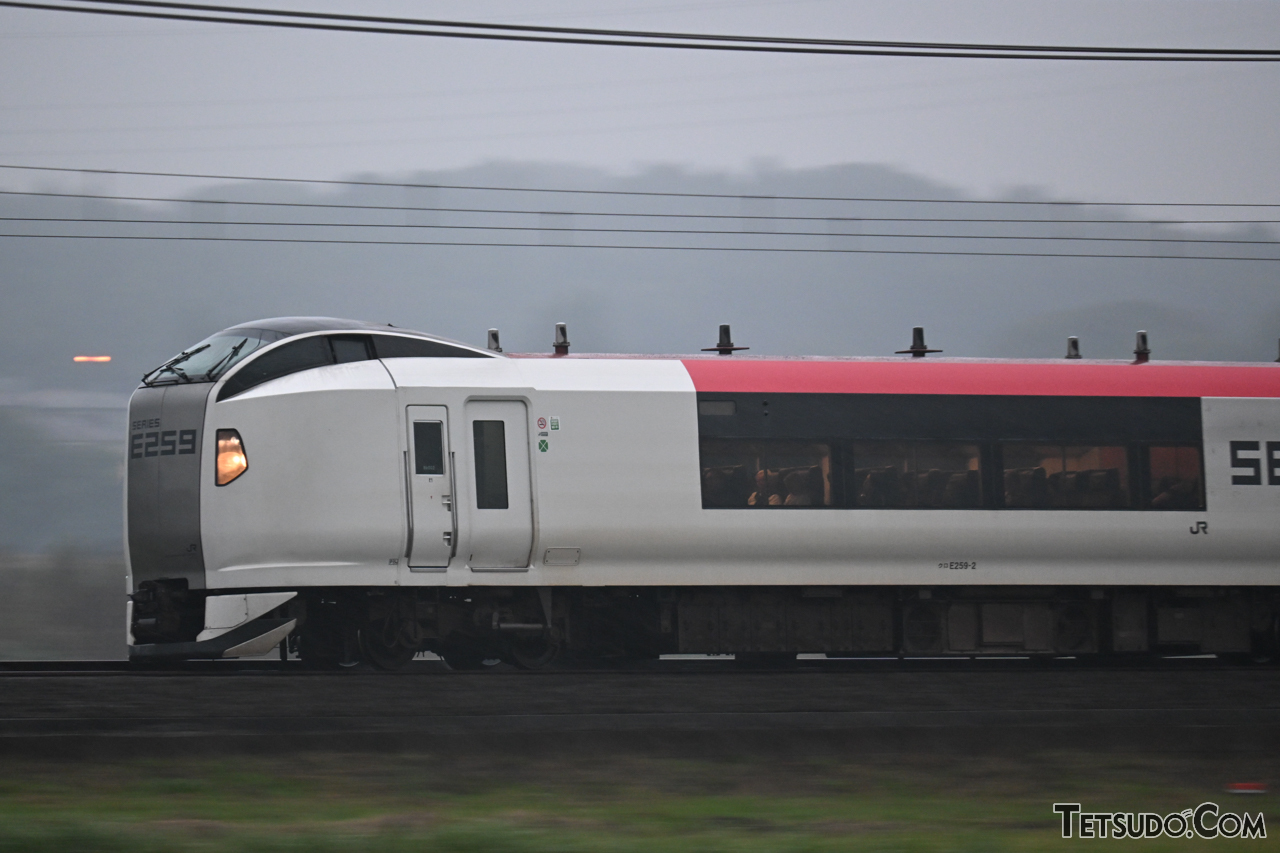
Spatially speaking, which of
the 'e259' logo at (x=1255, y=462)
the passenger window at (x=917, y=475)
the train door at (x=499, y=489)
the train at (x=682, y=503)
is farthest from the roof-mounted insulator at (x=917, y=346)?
the train door at (x=499, y=489)

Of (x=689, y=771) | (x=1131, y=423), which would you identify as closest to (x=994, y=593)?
(x=1131, y=423)

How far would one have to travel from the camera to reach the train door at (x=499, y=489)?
1061cm

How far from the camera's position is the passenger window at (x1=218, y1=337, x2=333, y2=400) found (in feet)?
33.7

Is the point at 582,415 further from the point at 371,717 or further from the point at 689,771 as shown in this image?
the point at 689,771

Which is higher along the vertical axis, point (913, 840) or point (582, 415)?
point (582, 415)

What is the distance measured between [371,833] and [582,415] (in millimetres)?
6184

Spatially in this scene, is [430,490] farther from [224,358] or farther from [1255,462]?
[1255,462]

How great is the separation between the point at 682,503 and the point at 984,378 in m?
3.55

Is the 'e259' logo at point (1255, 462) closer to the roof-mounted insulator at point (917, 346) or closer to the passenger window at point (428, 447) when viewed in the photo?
the roof-mounted insulator at point (917, 346)

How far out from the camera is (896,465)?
11.6m

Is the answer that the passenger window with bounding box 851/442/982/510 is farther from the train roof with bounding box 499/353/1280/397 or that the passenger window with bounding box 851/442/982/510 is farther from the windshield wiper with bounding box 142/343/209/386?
the windshield wiper with bounding box 142/343/209/386

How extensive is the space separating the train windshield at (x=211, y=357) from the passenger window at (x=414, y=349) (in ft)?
3.01

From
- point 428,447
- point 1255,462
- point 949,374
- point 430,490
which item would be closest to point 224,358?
point 428,447

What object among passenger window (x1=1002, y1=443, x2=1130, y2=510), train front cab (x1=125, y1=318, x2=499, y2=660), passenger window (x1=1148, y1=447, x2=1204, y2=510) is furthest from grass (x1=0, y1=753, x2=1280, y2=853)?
passenger window (x1=1148, y1=447, x2=1204, y2=510)
